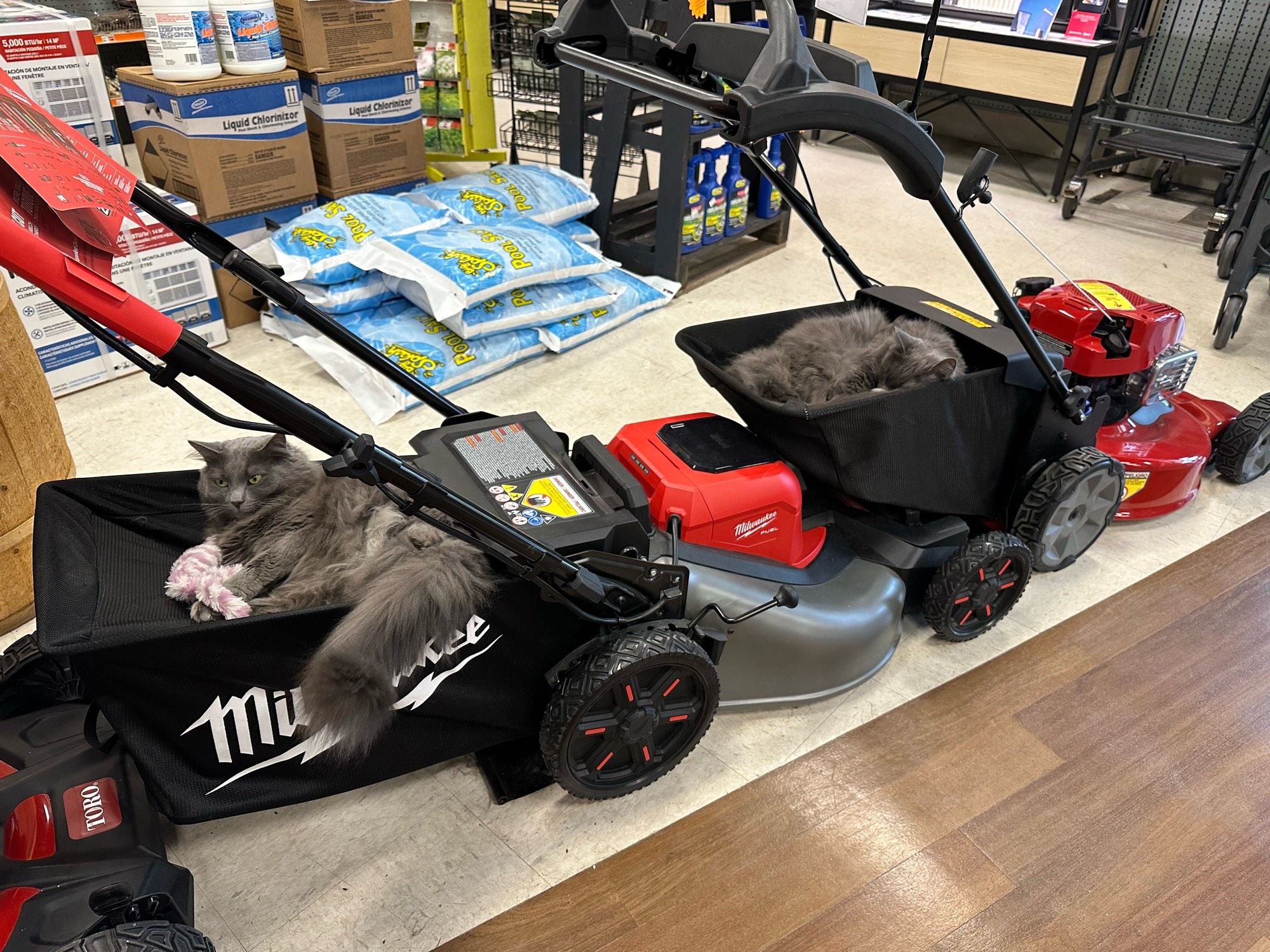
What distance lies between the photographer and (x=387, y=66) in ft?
9.42

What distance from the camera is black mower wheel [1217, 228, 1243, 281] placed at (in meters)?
2.92

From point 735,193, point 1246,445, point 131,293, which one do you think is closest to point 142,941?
point 131,293

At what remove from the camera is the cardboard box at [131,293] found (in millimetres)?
2256

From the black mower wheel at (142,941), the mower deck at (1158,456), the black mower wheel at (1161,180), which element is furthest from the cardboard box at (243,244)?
the black mower wheel at (1161,180)

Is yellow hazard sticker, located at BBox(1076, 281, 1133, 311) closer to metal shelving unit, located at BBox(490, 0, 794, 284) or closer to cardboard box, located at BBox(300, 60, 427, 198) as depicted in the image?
metal shelving unit, located at BBox(490, 0, 794, 284)

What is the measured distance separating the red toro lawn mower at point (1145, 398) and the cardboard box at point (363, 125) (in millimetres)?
1983

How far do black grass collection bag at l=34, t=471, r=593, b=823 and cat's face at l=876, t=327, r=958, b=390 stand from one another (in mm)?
670

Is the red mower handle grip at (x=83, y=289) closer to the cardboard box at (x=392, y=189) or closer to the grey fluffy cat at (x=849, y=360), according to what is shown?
the grey fluffy cat at (x=849, y=360)

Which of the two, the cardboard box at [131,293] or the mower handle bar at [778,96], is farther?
the cardboard box at [131,293]

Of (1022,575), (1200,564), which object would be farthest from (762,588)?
(1200,564)

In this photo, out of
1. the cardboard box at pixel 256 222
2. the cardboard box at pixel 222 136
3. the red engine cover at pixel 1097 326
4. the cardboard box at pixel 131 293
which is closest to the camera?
the red engine cover at pixel 1097 326

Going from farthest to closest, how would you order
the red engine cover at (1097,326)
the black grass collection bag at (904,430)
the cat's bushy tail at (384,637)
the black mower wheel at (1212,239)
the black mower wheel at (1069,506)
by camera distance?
the black mower wheel at (1212,239)
the red engine cover at (1097,326)
the black mower wheel at (1069,506)
the black grass collection bag at (904,430)
the cat's bushy tail at (384,637)

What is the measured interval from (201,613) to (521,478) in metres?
0.43

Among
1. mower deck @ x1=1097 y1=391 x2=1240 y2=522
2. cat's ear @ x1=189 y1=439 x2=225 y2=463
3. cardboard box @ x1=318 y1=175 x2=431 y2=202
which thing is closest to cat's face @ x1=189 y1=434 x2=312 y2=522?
cat's ear @ x1=189 y1=439 x2=225 y2=463
